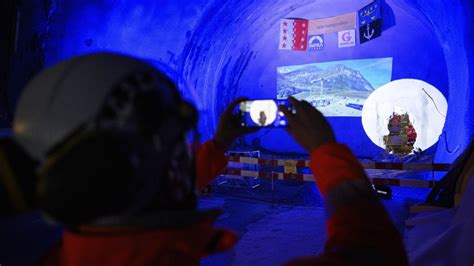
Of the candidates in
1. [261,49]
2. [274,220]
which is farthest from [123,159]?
[261,49]

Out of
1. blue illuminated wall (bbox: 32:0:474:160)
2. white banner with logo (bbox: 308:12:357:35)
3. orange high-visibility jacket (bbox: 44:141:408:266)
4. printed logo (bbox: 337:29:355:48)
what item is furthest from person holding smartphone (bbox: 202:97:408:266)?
printed logo (bbox: 337:29:355:48)

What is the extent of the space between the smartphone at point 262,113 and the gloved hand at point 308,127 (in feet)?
0.50

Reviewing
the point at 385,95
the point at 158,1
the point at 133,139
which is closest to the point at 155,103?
the point at 133,139

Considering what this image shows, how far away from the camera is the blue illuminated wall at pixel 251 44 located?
498cm

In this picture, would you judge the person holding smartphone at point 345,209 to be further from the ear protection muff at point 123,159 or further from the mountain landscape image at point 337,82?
the mountain landscape image at point 337,82

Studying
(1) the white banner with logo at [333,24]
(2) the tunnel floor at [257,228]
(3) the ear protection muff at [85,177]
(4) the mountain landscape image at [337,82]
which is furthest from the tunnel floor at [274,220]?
(1) the white banner with logo at [333,24]

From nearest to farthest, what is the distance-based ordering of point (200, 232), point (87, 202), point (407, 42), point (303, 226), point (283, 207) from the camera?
point (87, 202) < point (200, 232) < point (303, 226) < point (283, 207) < point (407, 42)

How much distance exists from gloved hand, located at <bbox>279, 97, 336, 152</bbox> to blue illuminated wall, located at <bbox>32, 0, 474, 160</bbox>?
2226mm

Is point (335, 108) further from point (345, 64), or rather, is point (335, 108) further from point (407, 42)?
point (407, 42)

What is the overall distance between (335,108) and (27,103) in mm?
10466

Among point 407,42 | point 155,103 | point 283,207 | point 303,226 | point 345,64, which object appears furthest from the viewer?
point 345,64

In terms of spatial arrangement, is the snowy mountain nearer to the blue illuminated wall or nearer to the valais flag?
the blue illuminated wall

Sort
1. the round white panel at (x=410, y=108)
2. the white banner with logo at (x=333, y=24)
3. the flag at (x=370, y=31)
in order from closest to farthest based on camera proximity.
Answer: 1. the round white panel at (x=410, y=108)
2. the flag at (x=370, y=31)
3. the white banner with logo at (x=333, y=24)

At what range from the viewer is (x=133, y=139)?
551mm
